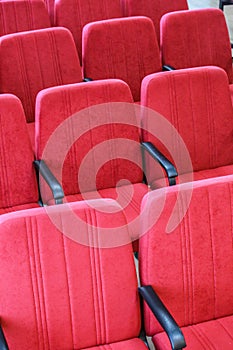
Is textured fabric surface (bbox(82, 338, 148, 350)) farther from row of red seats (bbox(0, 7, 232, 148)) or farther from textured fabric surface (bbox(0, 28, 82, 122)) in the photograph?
textured fabric surface (bbox(0, 28, 82, 122))

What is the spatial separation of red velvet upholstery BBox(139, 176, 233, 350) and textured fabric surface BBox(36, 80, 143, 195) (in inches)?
31.3

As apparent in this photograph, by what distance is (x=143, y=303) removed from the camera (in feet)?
6.20

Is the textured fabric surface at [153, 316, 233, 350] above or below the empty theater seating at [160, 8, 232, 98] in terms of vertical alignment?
below

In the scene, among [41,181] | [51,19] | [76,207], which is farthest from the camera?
[51,19]

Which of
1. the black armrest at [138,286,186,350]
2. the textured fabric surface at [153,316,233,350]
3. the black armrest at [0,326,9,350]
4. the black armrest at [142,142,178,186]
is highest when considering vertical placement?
the black armrest at [142,142,178,186]

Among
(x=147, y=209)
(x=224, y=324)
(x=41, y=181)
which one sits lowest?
(x=224, y=324)

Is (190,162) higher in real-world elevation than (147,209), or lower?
lower

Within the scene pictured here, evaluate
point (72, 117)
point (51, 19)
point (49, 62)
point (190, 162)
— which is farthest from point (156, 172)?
point (51, 19)

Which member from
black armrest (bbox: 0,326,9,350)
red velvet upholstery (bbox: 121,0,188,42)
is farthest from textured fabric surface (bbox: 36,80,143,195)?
red velvet upholstery (bbox: 121,0,188,42)

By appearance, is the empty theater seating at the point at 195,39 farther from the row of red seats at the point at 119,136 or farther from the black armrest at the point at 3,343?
the black armrest at the point at 3,343

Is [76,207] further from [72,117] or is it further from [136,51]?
[136,51]

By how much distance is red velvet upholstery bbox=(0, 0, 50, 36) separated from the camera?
11.9 ft

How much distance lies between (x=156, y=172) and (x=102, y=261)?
969 mm

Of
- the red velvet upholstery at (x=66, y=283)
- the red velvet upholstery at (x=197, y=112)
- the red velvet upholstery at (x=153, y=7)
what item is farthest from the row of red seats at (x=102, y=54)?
the red velvet upholstery at (x=66, y=283)
